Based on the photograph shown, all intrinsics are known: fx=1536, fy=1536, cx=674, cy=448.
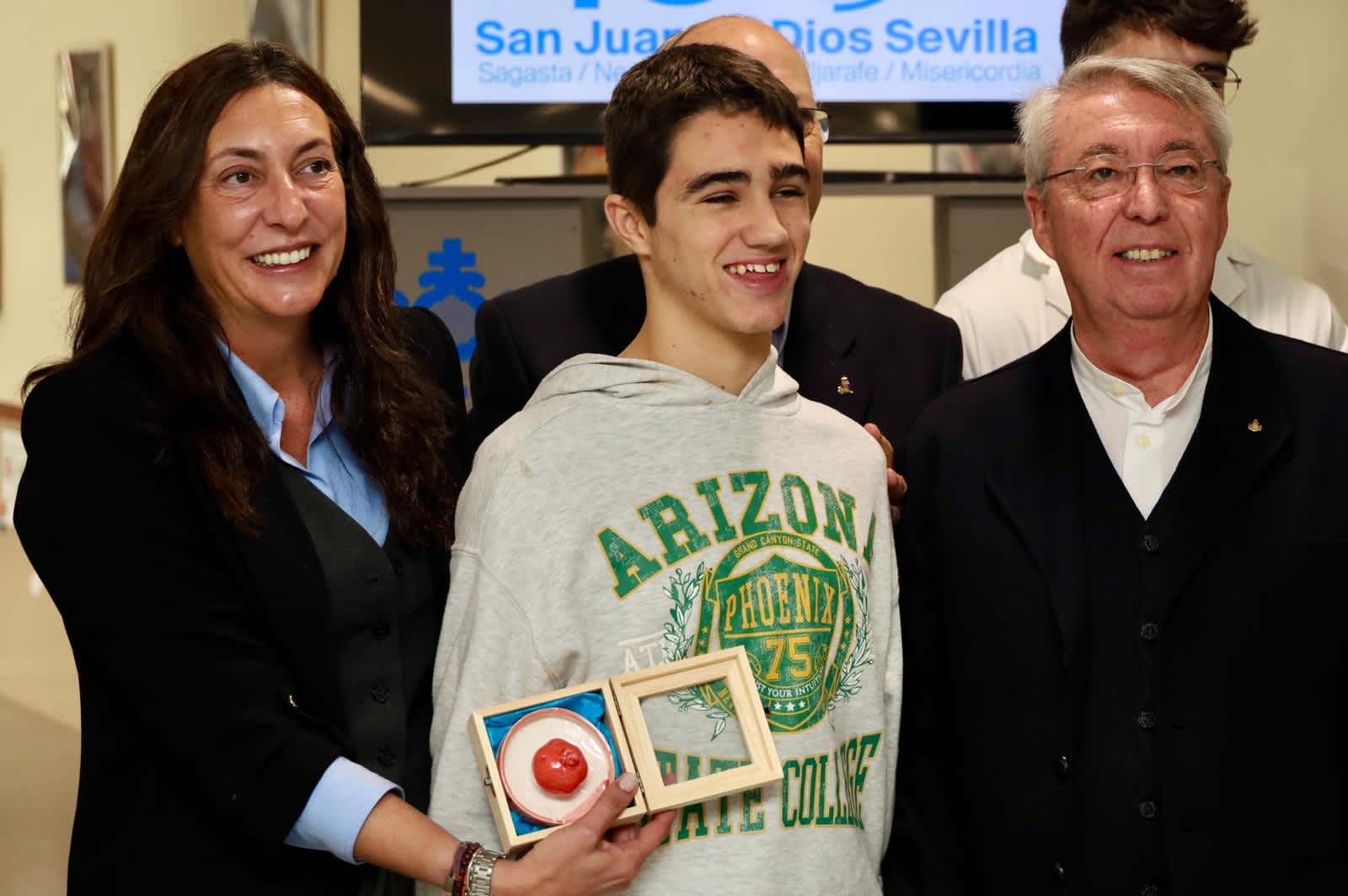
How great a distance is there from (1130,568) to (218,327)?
1165 millimetres

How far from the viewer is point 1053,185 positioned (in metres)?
1.97

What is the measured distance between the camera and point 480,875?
1628 mm

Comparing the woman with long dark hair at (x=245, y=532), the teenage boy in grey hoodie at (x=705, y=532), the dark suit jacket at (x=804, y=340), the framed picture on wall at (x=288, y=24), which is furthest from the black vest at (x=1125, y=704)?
the framed picture on wall at (x=288, y=24)

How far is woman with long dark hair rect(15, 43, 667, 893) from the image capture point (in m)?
1.72

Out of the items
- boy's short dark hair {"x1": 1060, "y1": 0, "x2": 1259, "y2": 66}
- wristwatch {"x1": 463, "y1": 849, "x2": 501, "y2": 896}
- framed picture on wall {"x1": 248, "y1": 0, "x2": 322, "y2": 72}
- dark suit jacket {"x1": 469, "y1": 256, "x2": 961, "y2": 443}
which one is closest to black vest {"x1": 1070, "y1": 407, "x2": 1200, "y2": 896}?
dark suit jacket {"x1": 469, "y1": 256, "x2": 961, "y2": 443}

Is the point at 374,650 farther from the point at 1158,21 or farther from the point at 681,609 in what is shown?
the point at 1158,21

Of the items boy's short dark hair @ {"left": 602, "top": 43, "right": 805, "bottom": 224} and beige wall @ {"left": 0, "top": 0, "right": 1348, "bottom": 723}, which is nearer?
boy's short dark hair @ {"left": 602, "top": 43, "right": 805, "bottom": 224}

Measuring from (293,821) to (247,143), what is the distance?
819 millimetres

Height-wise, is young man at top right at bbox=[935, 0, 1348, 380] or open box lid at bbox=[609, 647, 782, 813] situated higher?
young man at top right at bbox=[935, 0, 1348, 380]

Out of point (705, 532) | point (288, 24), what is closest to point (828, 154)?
point (288, 24)

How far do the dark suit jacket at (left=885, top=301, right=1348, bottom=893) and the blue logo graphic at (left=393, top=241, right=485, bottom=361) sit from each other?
1896 mm

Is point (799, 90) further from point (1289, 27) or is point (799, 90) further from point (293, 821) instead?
point (1289, 27)

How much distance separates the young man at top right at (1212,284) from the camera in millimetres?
2561

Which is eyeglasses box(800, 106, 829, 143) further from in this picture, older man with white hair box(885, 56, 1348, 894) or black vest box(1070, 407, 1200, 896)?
black vest box(1070, 407, 1200, 896)
